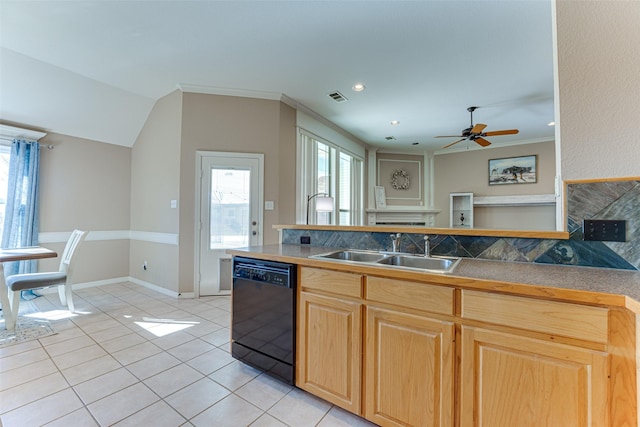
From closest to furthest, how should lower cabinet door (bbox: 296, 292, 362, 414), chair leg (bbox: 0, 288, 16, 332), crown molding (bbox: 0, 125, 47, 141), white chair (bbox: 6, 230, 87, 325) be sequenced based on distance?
1. lower cabinet door (bbox: 296, 292, 362, 414)
2. chair leg (bbox: 0, 288, 16, 332)
3. white chair (bbox: 6, 230, 87, 325)
4. crown molding (bbox: 0, 125, 47, 141)

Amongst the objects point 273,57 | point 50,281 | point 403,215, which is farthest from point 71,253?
point 403,215

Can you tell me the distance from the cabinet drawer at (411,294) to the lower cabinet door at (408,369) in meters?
0.06

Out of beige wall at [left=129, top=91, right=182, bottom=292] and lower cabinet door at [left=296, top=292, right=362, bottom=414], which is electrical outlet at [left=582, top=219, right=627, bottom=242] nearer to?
lower cabinet door at [left=296, top=292, right=362, bottom=414]

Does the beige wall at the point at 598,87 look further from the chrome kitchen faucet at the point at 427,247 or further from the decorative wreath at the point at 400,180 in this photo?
the decorative wreath at the point at 400,180

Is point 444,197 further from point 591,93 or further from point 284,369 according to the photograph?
point 284,369

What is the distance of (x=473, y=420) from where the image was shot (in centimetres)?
116

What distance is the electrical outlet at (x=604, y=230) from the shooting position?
131 cm

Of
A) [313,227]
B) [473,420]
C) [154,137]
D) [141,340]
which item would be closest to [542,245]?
[473,420]

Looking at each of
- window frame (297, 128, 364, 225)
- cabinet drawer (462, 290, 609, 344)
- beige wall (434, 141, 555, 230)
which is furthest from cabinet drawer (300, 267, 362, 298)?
beige wall (434, 141, 555, 230)

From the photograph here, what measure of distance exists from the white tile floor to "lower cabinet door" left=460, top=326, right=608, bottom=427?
0.70 metres

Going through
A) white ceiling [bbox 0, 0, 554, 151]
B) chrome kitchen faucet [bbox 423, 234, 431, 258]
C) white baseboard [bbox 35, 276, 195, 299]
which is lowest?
white baseboard [bbox 35, 276, 195, 299]

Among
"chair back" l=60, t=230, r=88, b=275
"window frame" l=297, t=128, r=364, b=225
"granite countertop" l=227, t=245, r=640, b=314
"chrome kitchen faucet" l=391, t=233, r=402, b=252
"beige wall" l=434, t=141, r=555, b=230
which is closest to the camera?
"granite countertop" l=227, t=245, r=640, b=314

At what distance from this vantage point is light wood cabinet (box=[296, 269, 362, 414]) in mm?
1479

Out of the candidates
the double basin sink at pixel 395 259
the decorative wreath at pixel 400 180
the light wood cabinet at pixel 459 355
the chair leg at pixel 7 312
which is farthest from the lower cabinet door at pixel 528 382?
the decorative wreath at pixel 400 180
